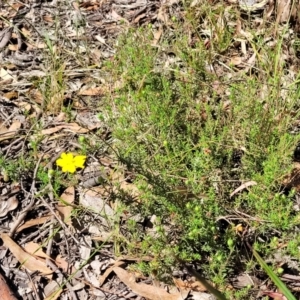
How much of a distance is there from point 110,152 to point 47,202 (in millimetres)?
410

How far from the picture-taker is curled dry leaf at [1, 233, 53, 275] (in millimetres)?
2510

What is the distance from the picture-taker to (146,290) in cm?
237

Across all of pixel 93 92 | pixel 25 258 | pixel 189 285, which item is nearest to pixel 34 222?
pixel 25 258

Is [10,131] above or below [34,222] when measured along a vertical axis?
above

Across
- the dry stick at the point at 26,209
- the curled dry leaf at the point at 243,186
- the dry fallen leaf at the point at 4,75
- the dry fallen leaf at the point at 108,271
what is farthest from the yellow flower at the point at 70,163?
the dry fallen leaf at the point at 4,75

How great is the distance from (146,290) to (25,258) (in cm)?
61

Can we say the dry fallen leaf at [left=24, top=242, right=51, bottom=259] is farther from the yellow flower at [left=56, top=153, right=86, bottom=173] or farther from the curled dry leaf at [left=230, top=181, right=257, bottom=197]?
the curled dry leaf at [left=230, top=181, right=257, bottom=197]

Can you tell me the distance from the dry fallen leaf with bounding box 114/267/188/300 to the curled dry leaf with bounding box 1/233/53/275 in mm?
357

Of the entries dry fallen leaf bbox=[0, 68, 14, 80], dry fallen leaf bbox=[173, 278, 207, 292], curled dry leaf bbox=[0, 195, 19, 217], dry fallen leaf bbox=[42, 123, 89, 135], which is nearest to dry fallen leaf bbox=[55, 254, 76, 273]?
curled dry leaf bbox=[0, 195, 19, 217]

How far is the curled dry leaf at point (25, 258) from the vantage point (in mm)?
2510

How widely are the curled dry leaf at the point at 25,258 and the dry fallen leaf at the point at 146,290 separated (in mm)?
357

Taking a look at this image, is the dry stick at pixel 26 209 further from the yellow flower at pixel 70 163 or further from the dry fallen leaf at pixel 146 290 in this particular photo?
the dry fallen leaf at pixel 146 290

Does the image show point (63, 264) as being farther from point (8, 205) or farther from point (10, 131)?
point (10, 131)

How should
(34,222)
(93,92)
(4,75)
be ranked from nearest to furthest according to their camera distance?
1. (34,222)
2. (93,92)
3. (4,75)
